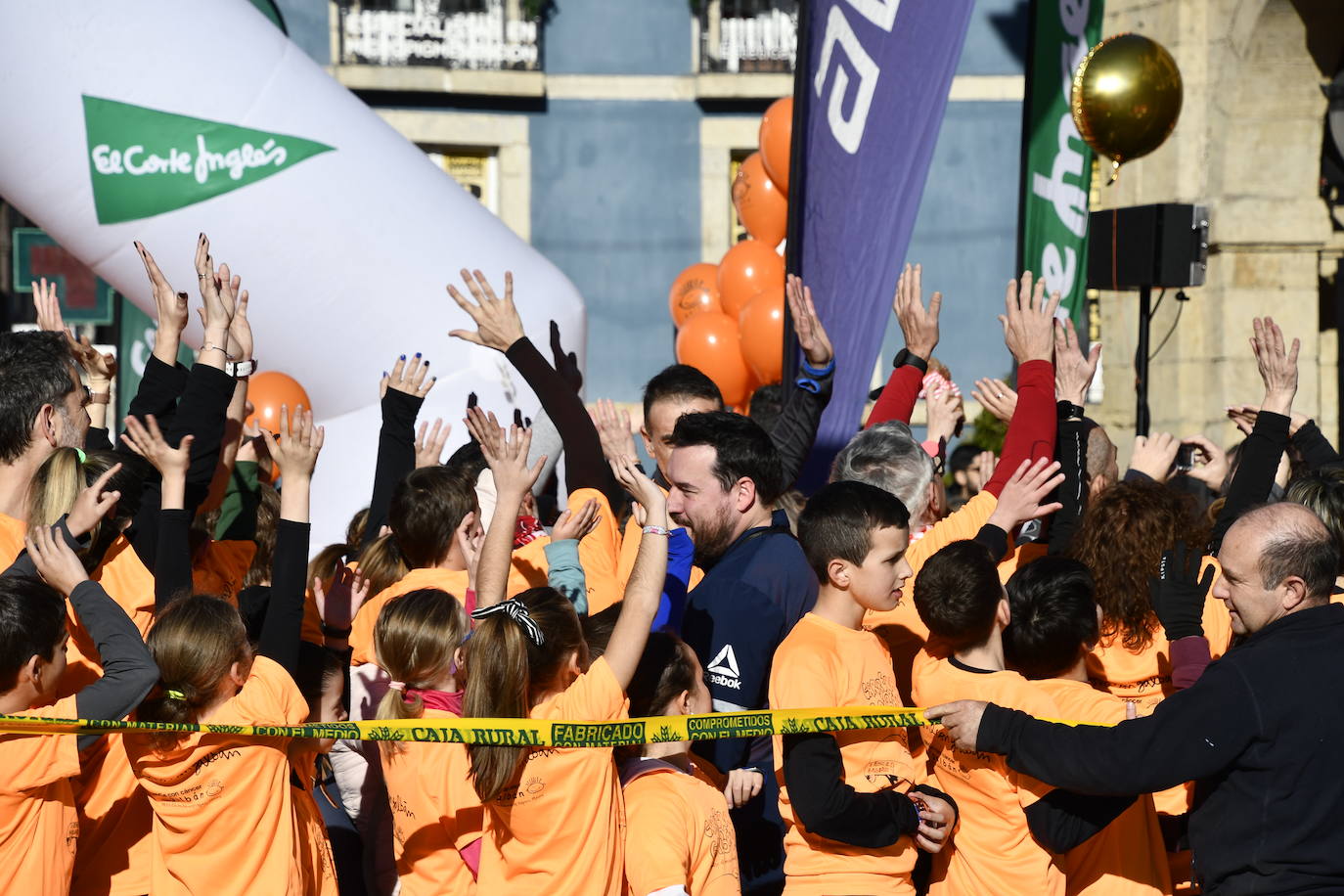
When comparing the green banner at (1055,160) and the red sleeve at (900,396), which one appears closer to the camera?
the red sleeve at (900,396)

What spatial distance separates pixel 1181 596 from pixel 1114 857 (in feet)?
2.05

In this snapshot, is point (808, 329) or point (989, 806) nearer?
point (989, 806)

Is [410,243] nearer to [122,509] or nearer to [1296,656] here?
[122,509]

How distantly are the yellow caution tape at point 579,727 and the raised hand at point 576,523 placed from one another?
745mm

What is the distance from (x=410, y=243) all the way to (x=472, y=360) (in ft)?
1.84

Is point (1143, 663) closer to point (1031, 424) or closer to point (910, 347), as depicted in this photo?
point (1031, 424)

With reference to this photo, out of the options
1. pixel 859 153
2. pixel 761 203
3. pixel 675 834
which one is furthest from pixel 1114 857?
pixel 761 203

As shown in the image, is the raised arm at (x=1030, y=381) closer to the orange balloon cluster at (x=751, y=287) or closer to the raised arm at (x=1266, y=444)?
the raised arm at (x=1266, y=444)

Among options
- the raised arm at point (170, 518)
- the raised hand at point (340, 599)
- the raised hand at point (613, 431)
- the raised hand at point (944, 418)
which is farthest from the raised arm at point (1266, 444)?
the raised arm at point (170, 518)

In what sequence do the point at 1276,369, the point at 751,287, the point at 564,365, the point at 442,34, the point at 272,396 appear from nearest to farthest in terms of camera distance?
the point at 1276,369
the point at 564,365
the point at 272,396
the point at 751,287
the point at 442,34

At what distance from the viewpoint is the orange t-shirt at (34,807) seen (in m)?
3.12

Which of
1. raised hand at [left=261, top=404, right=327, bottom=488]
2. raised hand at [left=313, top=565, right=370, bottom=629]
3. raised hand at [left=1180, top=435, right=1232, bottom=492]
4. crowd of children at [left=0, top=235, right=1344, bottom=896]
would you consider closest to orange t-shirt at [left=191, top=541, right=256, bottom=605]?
crowd of children at [left=0, top=235, right=1344, bottom=896]

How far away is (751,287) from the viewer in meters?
9.93

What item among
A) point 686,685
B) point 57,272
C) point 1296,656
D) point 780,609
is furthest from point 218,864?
point 57,272
